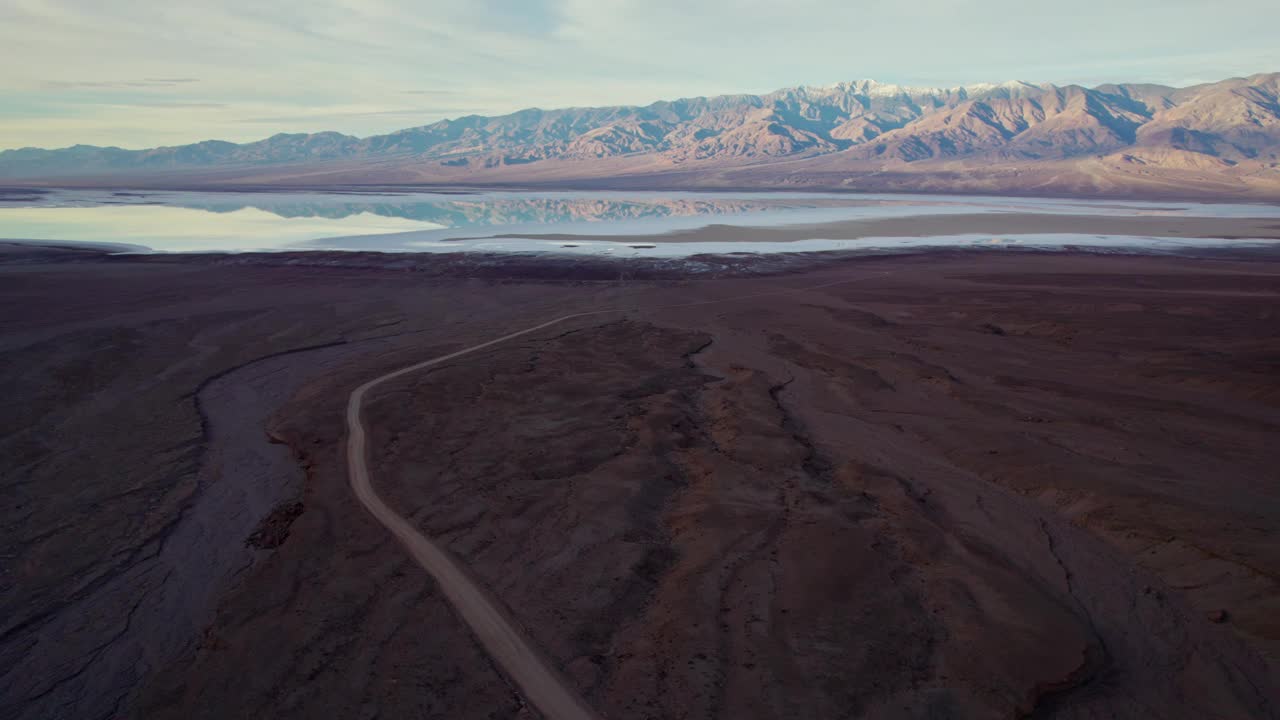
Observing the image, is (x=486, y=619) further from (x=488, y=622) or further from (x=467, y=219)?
(x=467, y=219)

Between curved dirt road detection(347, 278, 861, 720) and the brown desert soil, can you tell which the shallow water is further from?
curved dirt road detection(347, 278, 861, 720)

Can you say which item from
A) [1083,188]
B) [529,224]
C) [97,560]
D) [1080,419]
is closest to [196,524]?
[97,560]

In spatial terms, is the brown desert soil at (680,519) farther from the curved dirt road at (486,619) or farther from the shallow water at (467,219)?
the shallow water at (467,219)

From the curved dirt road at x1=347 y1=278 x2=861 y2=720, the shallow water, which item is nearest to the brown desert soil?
the curved dirt road at x1=347 y1=278 x2=861 y2=720

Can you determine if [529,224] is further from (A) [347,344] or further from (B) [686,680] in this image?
Answer: (B) [686,680]

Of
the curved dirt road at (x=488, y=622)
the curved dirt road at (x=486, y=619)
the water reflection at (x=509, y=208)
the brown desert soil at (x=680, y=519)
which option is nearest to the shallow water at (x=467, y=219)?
the water reflection at (x=509, y=208)
